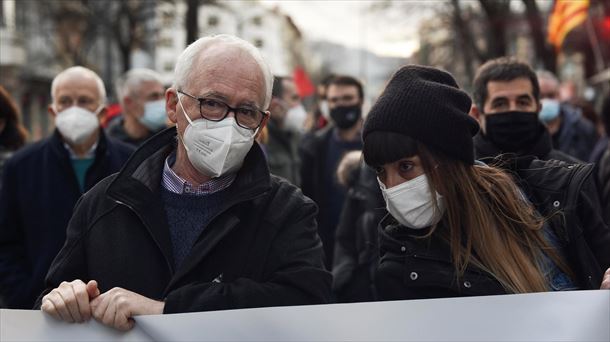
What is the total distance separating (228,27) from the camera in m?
90.2

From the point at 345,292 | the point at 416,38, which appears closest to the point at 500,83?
the point at 345,292

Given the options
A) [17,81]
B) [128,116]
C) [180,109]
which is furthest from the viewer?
[17,81]

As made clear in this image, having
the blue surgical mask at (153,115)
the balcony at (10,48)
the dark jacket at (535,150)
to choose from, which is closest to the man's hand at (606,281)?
the dark jacket at (535,150)

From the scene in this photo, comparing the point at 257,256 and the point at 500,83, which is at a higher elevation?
the point at 500,83

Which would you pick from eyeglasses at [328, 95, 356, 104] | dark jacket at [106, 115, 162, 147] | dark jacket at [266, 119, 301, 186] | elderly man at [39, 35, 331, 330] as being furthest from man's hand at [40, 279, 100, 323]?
eyeglasses at [328, 95, 356, 104]

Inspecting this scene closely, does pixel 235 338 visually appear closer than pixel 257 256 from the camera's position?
Yes

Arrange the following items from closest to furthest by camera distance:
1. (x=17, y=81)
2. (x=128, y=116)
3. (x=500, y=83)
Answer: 1. (x=500, y=83)
2. (x=128, y=116)
3. (x=17, y=81)

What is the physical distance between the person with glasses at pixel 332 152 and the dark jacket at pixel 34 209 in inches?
83.6

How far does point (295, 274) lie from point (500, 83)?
7.49ft

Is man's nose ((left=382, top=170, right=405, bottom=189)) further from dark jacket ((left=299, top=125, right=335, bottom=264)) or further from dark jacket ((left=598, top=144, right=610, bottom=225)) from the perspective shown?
dark jacket ((left=299, top=125, right=335, bottom=264))

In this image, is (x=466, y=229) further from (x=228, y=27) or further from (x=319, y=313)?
(x=228, y=27)

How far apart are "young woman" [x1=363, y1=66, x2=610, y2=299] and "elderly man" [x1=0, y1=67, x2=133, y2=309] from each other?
2.36 m

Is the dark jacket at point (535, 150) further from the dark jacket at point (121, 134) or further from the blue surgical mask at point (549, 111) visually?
the dark jacket at point (121, 134)

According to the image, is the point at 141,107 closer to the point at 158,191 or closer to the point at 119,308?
the point at 158,191
